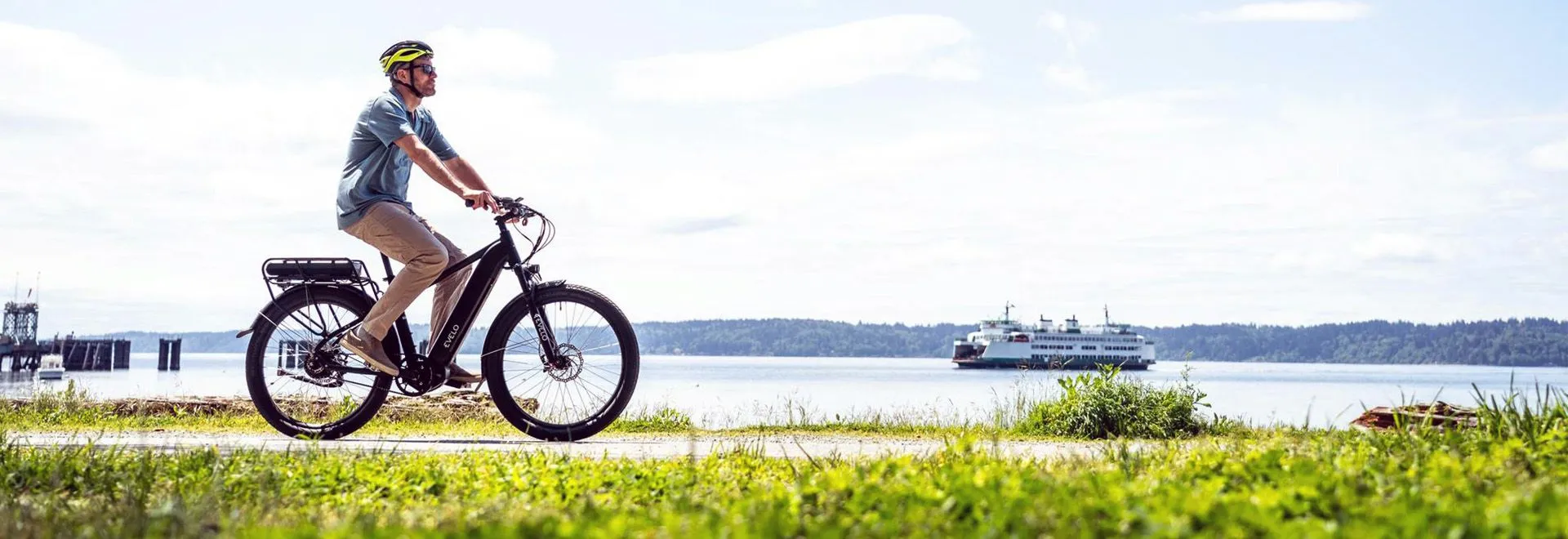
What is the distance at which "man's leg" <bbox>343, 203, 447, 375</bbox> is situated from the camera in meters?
6.35

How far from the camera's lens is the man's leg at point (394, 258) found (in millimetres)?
6348

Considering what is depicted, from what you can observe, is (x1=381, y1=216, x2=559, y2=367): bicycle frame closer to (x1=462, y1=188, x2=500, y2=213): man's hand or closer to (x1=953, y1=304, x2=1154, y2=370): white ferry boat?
(x1=462, y1=188, x2=500, y2=213): man's hand

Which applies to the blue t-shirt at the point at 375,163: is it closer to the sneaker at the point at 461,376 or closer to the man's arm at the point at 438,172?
the man's arm at the point at 438,172

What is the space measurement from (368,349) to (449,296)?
53 cm

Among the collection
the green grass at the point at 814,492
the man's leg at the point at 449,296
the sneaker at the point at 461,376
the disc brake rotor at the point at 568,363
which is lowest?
the green grass at the point at 814,492

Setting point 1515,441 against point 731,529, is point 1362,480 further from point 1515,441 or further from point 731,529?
point 731,529

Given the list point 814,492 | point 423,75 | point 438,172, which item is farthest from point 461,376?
point 814,492

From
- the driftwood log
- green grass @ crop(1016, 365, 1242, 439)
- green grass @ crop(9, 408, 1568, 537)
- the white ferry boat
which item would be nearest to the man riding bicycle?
green grass @ crop(9, 408, 1568, 537)

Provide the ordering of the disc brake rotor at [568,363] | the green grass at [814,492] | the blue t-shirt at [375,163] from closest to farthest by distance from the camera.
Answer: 1. the green grass at [814,492]
2. the blue t-shirt at [375,163]
3. the disc brake rotor at [568,363]

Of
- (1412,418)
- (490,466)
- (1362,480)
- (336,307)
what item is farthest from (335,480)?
(1412,418)

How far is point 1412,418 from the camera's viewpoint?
6.13 m

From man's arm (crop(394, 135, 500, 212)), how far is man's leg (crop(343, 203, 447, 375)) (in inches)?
12.2

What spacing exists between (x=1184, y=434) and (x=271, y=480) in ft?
18.6

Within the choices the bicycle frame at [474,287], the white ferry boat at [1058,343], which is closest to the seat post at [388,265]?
the bicycle frame at [474,287]
